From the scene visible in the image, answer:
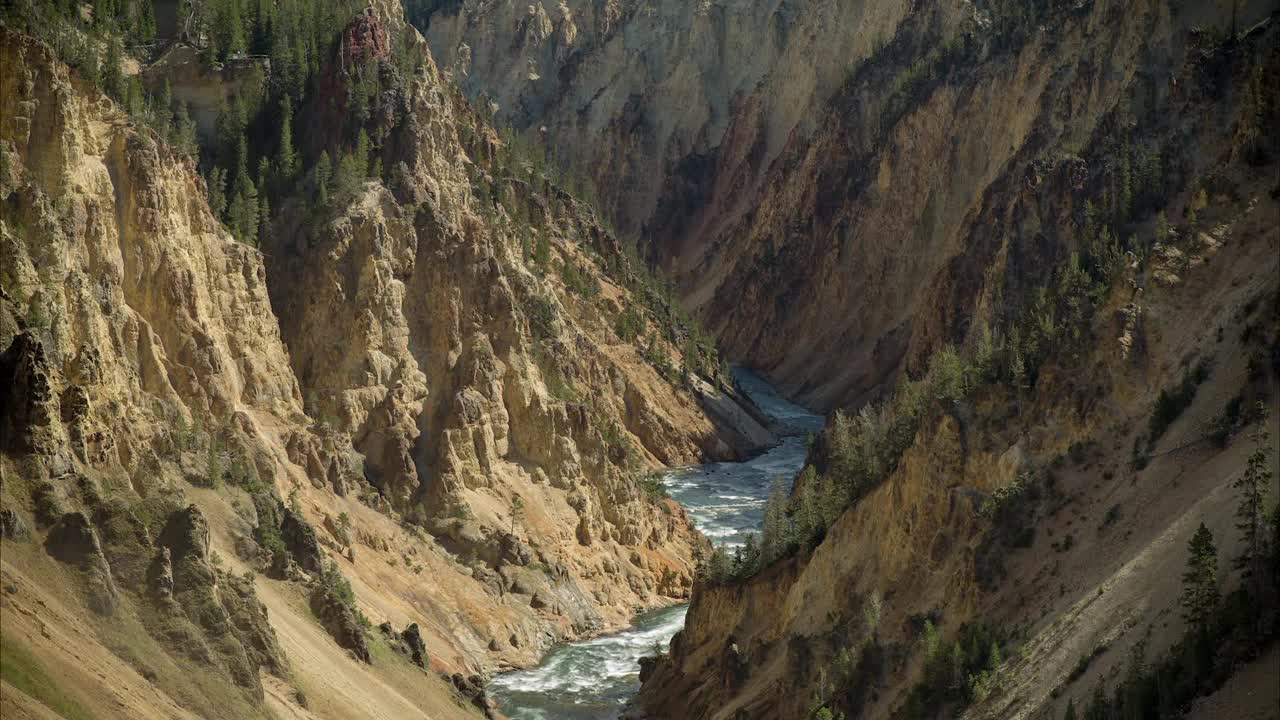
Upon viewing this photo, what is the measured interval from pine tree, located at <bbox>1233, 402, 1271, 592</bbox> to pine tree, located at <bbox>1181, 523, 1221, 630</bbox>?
0.57 m

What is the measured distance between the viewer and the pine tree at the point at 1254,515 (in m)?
30.9

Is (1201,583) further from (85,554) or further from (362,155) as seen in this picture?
(362,155)

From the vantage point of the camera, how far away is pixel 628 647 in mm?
64562

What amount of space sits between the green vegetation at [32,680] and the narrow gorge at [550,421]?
12cm

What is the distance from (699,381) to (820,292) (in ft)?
103

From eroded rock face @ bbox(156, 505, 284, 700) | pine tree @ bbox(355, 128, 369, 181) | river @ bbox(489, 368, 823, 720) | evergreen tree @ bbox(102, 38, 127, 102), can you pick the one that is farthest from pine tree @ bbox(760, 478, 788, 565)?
evergreen tree @ bbox(102, 38, 127, 102)

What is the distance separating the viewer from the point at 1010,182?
101 metres

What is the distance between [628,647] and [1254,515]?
119ft

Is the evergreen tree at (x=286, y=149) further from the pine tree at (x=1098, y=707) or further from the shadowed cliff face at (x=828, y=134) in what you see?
the pine tree at (x=1098, y=707)

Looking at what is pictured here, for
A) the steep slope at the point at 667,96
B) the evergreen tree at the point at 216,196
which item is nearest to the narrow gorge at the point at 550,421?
the evergreen tree at the point at 216,196

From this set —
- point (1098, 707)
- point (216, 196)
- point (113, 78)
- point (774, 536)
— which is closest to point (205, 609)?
point (1098, 707)

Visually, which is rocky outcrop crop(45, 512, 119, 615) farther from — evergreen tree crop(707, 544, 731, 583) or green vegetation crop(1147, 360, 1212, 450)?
green vegetation crop(1147, 360, 1212, 450)

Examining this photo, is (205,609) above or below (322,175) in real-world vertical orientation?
below

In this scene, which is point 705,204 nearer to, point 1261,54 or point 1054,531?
point 1261,54
